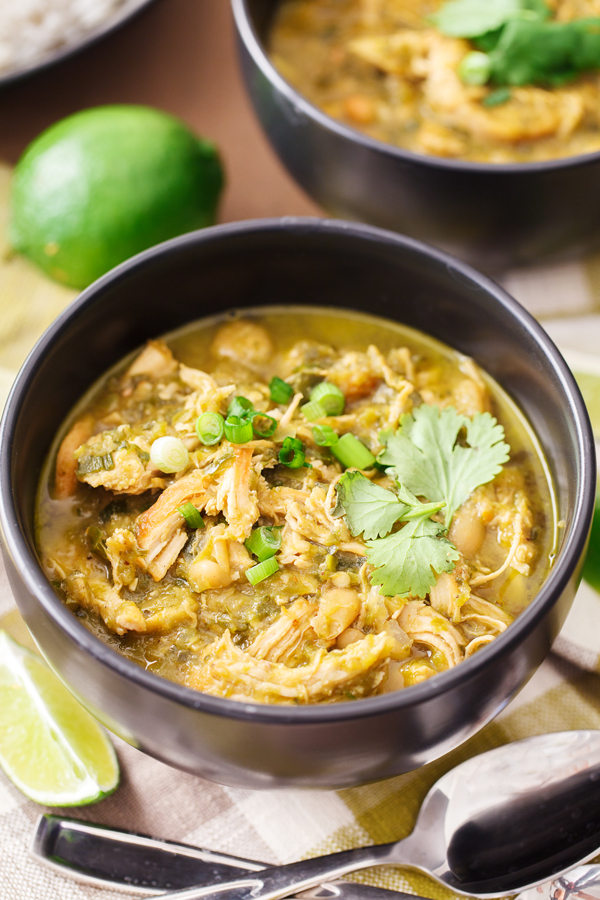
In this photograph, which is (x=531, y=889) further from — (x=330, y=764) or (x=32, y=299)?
(x=32, y=299)

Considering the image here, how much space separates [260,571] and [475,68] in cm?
238

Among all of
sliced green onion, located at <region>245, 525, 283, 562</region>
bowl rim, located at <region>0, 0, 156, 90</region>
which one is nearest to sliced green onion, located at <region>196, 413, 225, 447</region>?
sliced green onion, located at <region>245, 525, 283, 562</region>

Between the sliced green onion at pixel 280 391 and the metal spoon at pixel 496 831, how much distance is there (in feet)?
3.70

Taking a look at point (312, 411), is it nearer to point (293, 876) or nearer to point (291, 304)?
point (291, 304)

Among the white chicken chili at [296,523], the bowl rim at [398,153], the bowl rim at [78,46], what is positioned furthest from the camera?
the bowl rim at [78,46]

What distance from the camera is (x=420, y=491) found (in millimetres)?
2400

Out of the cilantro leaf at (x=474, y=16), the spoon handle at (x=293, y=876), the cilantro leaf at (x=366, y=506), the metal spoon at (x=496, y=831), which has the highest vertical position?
the cilantro leaf at (x=474, y=16)

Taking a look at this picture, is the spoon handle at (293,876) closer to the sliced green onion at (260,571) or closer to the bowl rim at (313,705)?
the bowl rim at (313,705)

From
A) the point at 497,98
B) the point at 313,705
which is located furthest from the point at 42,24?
the point at 313,705

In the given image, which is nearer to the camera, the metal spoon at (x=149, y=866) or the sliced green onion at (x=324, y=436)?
the metal spoon at (x=149, y=866)

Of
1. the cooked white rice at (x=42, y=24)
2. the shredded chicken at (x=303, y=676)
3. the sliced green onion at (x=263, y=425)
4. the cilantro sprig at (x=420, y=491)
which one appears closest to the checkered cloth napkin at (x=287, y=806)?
the shredded chicken at (x=303, y=676)

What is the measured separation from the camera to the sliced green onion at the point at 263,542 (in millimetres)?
2254

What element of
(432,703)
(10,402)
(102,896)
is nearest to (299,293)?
(10,402)

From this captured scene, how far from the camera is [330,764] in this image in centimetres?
192
